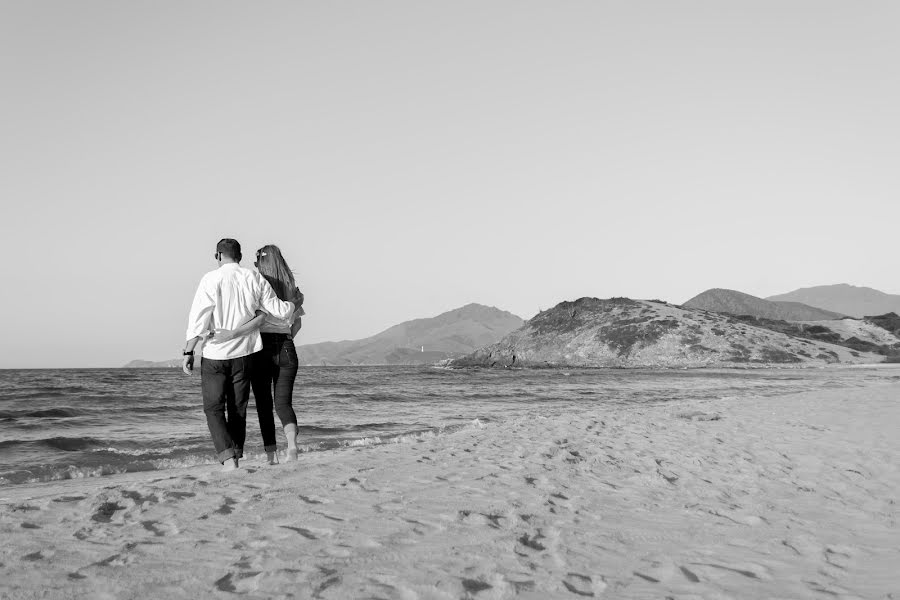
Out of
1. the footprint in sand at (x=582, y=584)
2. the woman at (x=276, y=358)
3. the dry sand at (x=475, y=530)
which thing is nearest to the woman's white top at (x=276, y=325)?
the woman at (x=276, y=358)

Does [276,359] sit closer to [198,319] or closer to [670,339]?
[198,319]

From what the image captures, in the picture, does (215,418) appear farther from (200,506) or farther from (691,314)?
(691,314)

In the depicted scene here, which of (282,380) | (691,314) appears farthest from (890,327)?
(282,380)

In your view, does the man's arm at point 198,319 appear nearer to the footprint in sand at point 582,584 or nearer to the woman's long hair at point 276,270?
the woman's long hair at point 276,270

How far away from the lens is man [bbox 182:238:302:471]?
605 centimetres

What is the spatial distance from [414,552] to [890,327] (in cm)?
11938

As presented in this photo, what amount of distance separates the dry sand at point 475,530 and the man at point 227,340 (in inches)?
22.1

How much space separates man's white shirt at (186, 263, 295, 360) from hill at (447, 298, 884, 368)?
75992 mm

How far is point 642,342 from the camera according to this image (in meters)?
82.1

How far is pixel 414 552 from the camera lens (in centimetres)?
345

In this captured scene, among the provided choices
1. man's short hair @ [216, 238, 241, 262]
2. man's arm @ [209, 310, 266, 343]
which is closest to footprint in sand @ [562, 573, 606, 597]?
man's arm @ [209, 310, 266, 343]

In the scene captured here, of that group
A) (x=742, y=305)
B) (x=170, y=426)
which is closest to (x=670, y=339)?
(x=170, y=426)

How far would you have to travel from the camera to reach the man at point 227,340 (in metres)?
6.05

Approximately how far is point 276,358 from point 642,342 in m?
80.4
